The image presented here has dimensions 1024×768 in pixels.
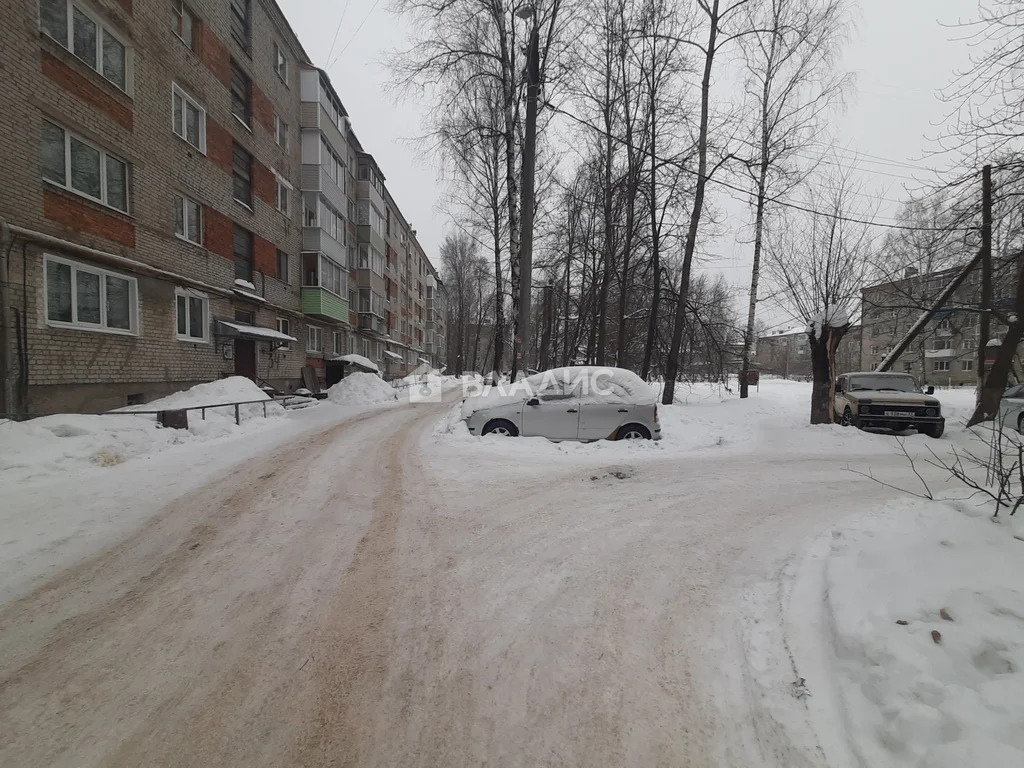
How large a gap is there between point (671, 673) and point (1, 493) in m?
7.01

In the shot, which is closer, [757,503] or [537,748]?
[537,748]

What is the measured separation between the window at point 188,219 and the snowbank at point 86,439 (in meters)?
6.15

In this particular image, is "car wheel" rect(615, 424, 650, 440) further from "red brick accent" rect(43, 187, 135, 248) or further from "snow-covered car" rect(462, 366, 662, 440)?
"red brick accent" rect(43, 187, 135, 248)

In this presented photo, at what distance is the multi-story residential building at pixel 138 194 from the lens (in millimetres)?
9133

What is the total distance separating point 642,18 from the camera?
1392 centimetres

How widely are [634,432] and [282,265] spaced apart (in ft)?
55.4

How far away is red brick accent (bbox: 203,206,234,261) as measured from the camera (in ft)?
47.2

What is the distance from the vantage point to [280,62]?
1917 cm

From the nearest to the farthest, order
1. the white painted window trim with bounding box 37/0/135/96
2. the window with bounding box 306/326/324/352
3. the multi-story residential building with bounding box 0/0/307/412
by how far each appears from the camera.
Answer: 1. the multi-story residential building with bounding box 0/0/307/412
2. the white painted window trim with bounding box 37/0/135/96
3. the window with bounding box 306/326/324/352

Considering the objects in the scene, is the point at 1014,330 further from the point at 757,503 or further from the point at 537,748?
the point at 537,748

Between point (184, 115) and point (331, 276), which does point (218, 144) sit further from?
point (331, 276)

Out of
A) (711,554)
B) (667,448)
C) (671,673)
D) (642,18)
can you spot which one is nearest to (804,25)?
(642,18)

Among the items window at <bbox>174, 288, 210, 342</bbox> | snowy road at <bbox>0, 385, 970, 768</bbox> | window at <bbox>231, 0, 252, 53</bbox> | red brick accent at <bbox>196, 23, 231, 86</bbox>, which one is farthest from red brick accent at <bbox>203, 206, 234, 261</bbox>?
snowy road at <bbox>0, 385, 970, 768</bbox>

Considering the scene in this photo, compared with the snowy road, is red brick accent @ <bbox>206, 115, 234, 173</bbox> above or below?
above
